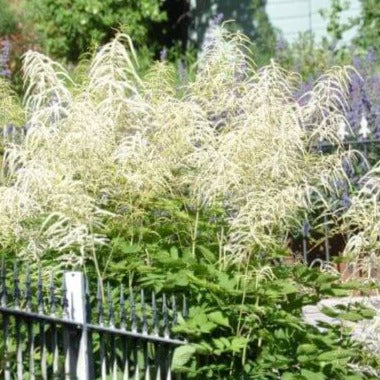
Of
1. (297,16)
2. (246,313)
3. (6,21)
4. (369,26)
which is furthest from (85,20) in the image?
(246,313)

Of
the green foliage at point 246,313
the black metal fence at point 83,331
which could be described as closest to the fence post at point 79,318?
the black metal fence at point 83,331

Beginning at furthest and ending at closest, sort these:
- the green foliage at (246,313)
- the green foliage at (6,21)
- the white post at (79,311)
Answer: the green foliage at (6,21), the green foliage at (246,313), the white post at (79,311)

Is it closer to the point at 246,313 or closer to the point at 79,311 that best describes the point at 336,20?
the point at 246,313

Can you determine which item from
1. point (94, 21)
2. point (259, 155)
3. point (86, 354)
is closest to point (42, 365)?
point (86, 354)

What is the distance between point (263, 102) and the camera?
6098 millimetres

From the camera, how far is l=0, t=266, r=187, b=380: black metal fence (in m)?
5.66

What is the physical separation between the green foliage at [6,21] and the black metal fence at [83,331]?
35.7ft

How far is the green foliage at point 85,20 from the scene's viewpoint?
52.1 ft

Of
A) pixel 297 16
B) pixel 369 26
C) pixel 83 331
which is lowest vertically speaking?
pixel 83 331

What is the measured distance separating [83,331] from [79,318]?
6 cm

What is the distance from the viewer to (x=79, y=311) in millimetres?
5645

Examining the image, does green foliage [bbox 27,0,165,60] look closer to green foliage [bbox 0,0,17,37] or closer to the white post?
green foliage [bbox 0,0,17,37]

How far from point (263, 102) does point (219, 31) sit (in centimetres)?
81

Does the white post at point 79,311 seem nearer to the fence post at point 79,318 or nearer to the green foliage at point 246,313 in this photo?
the fence post at point 79,318
